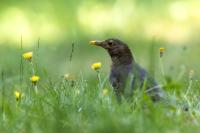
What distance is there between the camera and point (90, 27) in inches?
511

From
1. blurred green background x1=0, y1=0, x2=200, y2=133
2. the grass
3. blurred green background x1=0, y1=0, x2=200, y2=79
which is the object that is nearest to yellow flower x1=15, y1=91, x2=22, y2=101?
the grass

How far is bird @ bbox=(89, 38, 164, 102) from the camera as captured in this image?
6065mm

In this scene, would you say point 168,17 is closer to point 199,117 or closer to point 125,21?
point 125,21

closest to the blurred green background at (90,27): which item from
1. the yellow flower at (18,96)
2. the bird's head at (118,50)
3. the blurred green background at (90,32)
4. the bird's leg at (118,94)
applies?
the blurred green background at (90,32)

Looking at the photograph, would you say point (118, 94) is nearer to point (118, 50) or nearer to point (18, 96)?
point (18, 96)

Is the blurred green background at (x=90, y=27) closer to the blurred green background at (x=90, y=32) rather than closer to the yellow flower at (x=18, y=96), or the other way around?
the blurred green background at (x=90, y=32)

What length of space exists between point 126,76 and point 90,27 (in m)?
6.36

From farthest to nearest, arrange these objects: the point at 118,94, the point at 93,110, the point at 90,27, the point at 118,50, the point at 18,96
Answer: the point at 90,27, the point at 118,50, the point at 118,94, the point at 18,96, the point at 93,110

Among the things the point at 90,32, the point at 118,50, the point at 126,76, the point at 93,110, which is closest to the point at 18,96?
the point at 93,110

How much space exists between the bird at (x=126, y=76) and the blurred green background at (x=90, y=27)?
430cm

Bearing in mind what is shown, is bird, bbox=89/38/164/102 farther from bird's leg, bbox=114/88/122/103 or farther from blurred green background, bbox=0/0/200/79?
blurred green background, bbox=0/0/200/79

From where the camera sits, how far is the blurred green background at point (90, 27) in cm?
1212

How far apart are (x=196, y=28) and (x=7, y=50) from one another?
9.11 ft

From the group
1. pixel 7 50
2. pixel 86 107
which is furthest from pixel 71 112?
pixel 7 50
